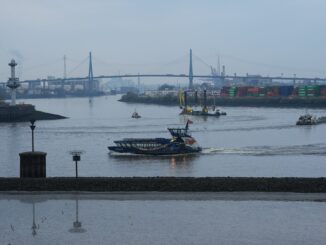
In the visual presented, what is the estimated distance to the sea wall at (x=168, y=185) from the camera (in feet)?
19.2

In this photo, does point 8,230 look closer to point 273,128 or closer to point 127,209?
point 127,209

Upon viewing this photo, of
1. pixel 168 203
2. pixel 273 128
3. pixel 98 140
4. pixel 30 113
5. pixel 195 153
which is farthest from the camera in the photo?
pixel 30 113

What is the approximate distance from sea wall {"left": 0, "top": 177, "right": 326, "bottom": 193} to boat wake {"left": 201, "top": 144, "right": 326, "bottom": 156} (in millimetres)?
7497

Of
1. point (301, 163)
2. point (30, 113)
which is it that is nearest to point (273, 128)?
point (301, 163)

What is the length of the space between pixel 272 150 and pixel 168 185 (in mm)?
8929

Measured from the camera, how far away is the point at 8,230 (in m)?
4.30

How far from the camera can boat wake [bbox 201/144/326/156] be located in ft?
45.1

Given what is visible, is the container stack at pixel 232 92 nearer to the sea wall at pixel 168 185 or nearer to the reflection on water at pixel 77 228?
the sea wall at pixel 168 185

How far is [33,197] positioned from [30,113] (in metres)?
26.6

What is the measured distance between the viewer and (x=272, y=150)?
47.8 ft

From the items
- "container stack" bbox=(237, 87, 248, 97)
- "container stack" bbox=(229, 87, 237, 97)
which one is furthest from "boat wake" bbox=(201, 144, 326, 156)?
"container stack" bbox=(229, 87, 237, 97)

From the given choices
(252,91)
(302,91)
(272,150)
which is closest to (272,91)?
(252,91)

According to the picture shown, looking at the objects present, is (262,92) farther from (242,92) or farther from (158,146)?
(158,146)

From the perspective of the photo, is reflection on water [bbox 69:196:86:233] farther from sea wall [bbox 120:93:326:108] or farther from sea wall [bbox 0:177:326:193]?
sea wall [bbox 120:93:326:108]
